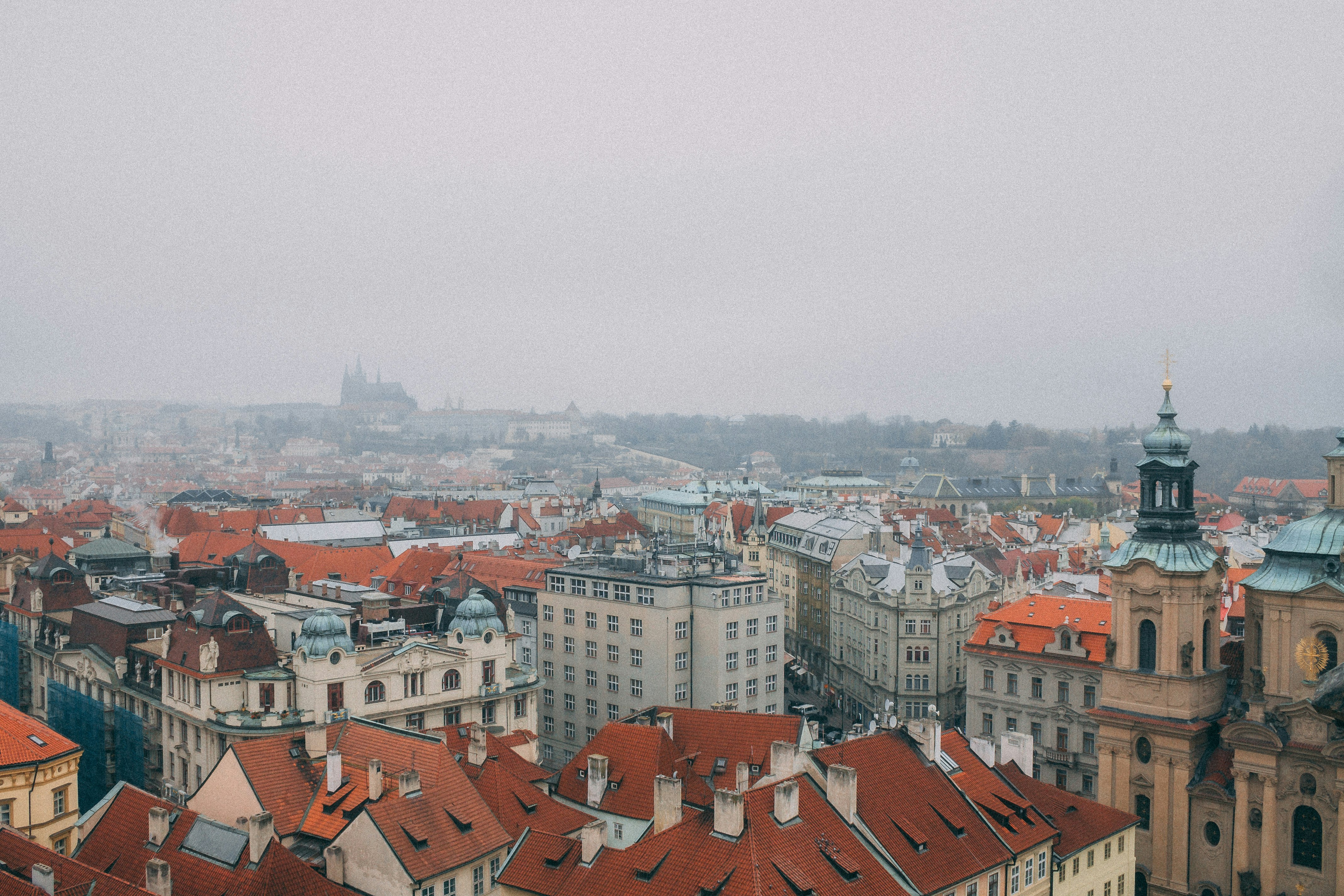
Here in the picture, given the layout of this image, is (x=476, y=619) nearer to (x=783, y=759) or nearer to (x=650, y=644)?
(x=650, y=644)

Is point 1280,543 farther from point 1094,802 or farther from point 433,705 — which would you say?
point 433,705

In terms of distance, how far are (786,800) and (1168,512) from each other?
98.7 feet

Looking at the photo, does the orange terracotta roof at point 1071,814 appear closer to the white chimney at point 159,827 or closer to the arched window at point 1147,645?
the arched window at point 1147,645

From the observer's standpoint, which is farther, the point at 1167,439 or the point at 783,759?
the point at 1167,439

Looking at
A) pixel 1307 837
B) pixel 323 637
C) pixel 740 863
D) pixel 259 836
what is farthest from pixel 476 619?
pixel 1307 837

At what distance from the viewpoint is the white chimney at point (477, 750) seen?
153 ft

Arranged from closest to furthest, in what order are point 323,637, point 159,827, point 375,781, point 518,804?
point 159,827 < point 375,781 < point 518,804 < point 323,637

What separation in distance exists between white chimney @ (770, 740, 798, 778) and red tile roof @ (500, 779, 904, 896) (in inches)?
31.6

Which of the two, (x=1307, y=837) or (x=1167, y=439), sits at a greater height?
(x=1167, y=439)

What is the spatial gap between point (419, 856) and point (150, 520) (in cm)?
14133

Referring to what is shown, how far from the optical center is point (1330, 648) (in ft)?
169

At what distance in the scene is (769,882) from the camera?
34188 mm

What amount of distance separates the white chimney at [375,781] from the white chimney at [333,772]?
279 centimetres

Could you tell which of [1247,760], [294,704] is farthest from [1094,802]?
[294,704]
